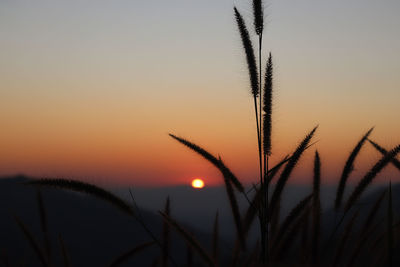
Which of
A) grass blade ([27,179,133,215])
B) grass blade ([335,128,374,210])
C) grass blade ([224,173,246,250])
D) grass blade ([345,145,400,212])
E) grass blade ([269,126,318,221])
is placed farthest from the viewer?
grass blade ([335,128,374,210])

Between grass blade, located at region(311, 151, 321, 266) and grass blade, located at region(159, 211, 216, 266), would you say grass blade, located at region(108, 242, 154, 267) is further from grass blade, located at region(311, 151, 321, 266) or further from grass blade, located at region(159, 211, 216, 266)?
grass blade, located at region(311, 151, 321, 266)

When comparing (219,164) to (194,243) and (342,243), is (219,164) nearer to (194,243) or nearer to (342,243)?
(194,243)

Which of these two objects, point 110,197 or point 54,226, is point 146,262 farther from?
point 110,197

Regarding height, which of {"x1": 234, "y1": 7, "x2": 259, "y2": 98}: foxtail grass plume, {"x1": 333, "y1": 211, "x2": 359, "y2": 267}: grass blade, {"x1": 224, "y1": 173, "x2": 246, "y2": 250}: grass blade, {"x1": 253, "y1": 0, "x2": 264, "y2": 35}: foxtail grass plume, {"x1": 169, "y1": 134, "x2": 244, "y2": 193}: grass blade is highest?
{"x1": 253, "y1": 0, "x2": 264, "y2": 35}: foxtail grass plume

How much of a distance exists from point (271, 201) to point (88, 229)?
4212 centimetres

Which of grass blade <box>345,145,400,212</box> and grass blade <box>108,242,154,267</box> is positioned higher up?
grass blade <box>345,145,400,212</box>

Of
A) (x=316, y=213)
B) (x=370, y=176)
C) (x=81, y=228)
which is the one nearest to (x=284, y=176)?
(x=316, y=213)

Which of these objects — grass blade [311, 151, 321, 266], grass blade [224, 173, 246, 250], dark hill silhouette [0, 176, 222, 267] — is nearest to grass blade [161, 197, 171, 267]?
grass blade [224, 173, 246, 250]

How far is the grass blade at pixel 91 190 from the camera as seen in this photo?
2398 mm

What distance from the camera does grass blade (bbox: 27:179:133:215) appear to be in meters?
2.40

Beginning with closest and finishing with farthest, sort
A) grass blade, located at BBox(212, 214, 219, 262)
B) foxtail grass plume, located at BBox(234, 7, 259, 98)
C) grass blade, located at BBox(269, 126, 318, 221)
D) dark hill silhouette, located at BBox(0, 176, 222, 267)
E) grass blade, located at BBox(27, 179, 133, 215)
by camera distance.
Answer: grass blade, located at BBox(27, 179, 133, 215) < grass blade, located at BBox(269, 126, 318, 221) < foxtail grass plume, located at BBox(234, 7, 259, 98) < grass blade, located at BBox(212, 214, 219, 262) < dark hill silhouette, located at BBox(0, 176, 222, 267)

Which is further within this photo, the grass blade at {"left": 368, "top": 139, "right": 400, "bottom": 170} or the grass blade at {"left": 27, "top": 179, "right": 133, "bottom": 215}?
the grass blade at {"left": 368, "top": 139, "right": 400, "bottom": 170}

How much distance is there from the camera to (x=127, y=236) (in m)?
42.7

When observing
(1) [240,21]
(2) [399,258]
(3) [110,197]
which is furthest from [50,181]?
(2) [399,258]
